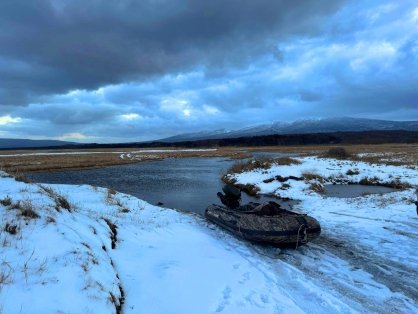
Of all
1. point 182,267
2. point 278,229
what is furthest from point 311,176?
point 182,267

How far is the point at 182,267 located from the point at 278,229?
342 cm

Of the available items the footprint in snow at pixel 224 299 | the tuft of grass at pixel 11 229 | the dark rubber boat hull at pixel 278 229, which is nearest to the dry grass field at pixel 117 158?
the dark rubber boat hull at pixel 278 229

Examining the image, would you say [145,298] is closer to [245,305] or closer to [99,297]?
[99,297]

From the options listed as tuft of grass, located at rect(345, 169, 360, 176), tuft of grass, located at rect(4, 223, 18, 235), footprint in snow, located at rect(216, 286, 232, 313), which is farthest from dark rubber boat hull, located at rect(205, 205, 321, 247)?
tuft of grass, located at rect(345, 169, 360, 176)

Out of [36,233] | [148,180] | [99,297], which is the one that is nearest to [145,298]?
[99,297]

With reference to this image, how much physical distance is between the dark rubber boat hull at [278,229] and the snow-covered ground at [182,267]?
342 mm

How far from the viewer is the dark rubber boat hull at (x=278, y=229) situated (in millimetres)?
10492

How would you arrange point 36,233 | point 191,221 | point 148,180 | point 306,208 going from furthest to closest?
point 148,180 → point 306,208 → point 191,221 → point 36,233

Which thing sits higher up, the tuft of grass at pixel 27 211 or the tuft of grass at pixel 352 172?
the tuft of grass at pixel 27 211

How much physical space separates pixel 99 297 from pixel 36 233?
2.16m

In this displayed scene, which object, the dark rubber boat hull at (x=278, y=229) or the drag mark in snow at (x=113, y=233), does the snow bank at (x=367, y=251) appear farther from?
the drag mark in snow at (x=113, y=233)

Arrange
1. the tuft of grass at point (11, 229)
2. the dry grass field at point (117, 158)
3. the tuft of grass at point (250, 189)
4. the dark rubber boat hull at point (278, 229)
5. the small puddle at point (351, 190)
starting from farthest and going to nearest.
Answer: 1. the dry grass field at point (117, 158)
2. the tuft of grass at point (250, 189)
3. the small puddle at point (351, 190)
4. the dark rubber boat hull at point (278, 229)
5. the tuft of grass at point (11, 229)

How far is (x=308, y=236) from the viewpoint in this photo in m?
10.6

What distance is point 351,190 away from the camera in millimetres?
24828
